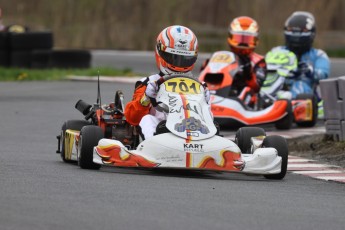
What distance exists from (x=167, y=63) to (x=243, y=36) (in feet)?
20.0

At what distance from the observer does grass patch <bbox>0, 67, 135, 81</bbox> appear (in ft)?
78.1

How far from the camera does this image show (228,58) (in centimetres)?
1628

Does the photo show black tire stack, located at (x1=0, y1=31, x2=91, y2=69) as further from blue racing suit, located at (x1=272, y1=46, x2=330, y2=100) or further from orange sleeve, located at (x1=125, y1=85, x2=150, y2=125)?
orange sleeve, located at (x1=125, y1=85, x2=150, y2=125)

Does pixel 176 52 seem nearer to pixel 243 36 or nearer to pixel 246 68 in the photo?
pixel 246 68

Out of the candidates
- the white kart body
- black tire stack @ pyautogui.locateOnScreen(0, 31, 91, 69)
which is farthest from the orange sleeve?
black tire stack @ pyautogui.locateOnScreen(0, 31, 91, 69)

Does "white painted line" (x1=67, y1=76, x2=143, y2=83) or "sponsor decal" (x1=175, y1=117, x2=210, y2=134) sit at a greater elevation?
"white painted line" (x1=67, y1=76, x2=143, y2=83)

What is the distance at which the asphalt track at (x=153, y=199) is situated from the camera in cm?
721

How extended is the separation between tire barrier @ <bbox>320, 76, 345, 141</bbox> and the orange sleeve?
133 inches

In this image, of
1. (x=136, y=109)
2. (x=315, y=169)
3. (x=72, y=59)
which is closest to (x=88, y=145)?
(x=136, y=109)

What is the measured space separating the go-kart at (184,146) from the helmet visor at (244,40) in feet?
20.6

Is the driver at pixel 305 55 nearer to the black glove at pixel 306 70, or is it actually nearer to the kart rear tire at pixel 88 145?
the black glove at pixel 306 70

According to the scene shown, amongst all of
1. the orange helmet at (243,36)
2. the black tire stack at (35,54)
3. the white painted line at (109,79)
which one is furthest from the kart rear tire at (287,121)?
the black tire stack at (35,54)

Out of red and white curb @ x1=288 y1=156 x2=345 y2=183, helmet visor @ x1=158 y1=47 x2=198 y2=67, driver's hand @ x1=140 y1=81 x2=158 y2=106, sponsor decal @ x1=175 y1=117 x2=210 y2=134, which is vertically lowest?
red and white curb @ x1=288 y1=156 x2=345 y2=183

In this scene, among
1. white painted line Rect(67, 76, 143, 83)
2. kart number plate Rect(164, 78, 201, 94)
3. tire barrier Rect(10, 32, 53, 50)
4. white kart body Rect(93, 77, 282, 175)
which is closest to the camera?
white kart body Rect(93, 77, 282, 175)
